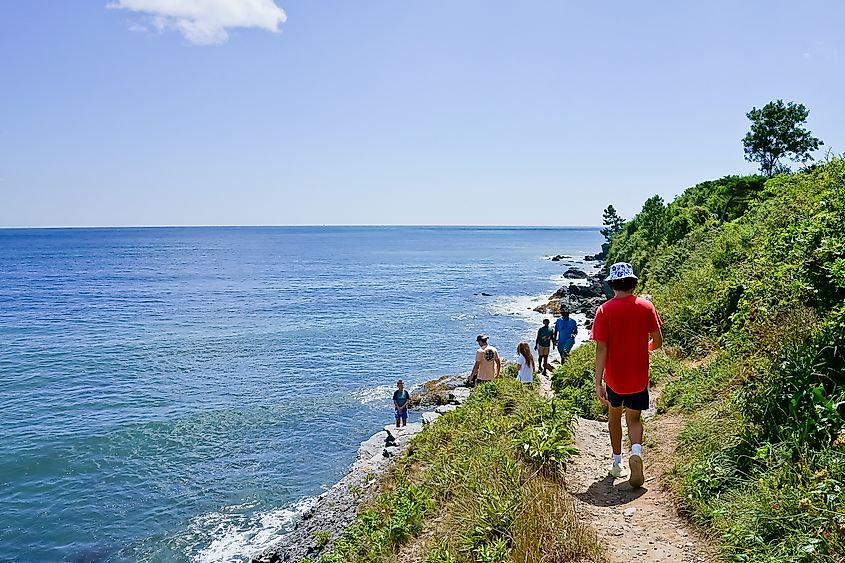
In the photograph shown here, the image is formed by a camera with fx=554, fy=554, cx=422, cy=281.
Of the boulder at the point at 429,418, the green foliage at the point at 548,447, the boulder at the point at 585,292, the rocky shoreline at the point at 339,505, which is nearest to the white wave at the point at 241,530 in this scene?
the rocky shoreline at the point at 339,505

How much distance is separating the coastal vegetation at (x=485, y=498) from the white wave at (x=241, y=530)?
4.50 metres

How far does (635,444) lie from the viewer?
19.5 ft

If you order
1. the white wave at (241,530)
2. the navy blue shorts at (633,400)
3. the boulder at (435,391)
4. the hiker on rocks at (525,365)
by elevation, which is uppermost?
the navy blue shorts at (633,400)

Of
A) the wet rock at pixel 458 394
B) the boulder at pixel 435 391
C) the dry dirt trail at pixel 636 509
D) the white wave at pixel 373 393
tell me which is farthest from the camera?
the white wave at pixel 373 393

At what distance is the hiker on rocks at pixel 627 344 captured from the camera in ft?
19.0

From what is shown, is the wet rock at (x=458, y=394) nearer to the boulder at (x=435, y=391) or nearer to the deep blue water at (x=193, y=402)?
the boulder at (x=435, y=391)

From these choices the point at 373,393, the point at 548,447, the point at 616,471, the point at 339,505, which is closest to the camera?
the point at 616,471

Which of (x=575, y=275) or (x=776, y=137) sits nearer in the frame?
(x=776, y=137)

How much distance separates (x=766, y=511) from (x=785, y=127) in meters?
44.8

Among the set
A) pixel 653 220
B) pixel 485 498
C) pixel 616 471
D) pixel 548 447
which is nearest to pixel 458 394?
pixel 548 447

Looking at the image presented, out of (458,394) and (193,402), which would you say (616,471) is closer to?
(458,394)

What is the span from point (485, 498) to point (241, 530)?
10.1 metres

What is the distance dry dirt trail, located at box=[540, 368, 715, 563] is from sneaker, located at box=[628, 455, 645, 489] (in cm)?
10

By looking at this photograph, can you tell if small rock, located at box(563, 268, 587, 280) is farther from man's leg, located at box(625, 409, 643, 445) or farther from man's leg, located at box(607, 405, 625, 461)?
man's leg, located at box(625, 409, 643, 445)
